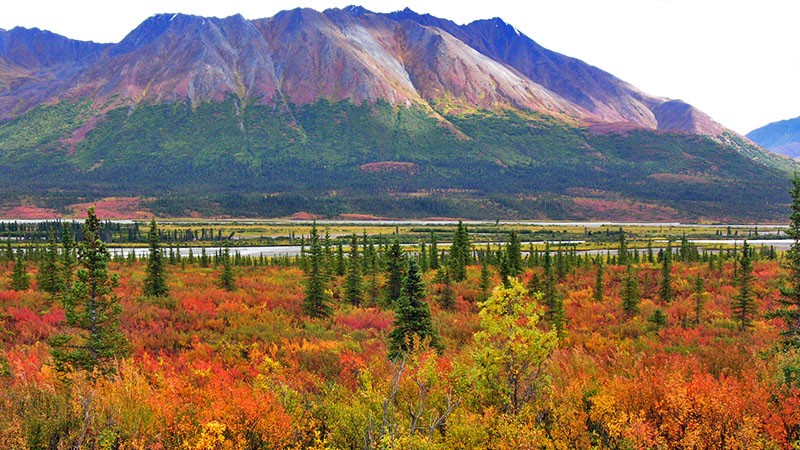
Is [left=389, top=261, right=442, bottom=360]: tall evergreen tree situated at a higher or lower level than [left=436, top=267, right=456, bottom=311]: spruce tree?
higher

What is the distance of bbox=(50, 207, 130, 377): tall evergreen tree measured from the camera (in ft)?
39.4

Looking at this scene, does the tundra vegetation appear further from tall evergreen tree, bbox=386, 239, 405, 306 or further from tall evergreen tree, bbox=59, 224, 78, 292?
tall evergreen tree, bbox=386, 239, 405, 306

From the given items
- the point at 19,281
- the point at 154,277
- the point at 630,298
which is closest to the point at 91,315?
the point at 154,277

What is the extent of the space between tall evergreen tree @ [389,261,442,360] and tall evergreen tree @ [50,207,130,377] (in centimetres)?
759

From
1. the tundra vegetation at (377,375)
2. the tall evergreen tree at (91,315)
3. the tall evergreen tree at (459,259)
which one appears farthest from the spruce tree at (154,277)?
the tall evergreen tree at (459,259)

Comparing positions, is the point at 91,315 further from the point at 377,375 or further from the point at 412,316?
the point at 412,316

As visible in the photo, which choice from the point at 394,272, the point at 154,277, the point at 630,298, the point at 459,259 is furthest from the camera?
the point at 459,259

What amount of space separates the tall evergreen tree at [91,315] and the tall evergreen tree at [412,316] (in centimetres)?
759

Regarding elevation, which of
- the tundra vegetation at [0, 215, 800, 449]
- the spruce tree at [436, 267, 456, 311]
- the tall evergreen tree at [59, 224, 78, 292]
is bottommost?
the spruce tree at [436, 267, 456, 311]

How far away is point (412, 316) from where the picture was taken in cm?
1639

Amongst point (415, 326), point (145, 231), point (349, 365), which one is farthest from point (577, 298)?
point (145, 231)

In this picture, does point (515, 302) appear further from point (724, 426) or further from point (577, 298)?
point (577, 298)

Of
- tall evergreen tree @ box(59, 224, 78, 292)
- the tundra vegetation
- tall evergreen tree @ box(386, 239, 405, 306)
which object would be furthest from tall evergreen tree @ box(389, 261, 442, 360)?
tall evergreen tree @ box(386, 239, 405, 306)

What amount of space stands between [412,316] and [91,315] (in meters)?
8.91
